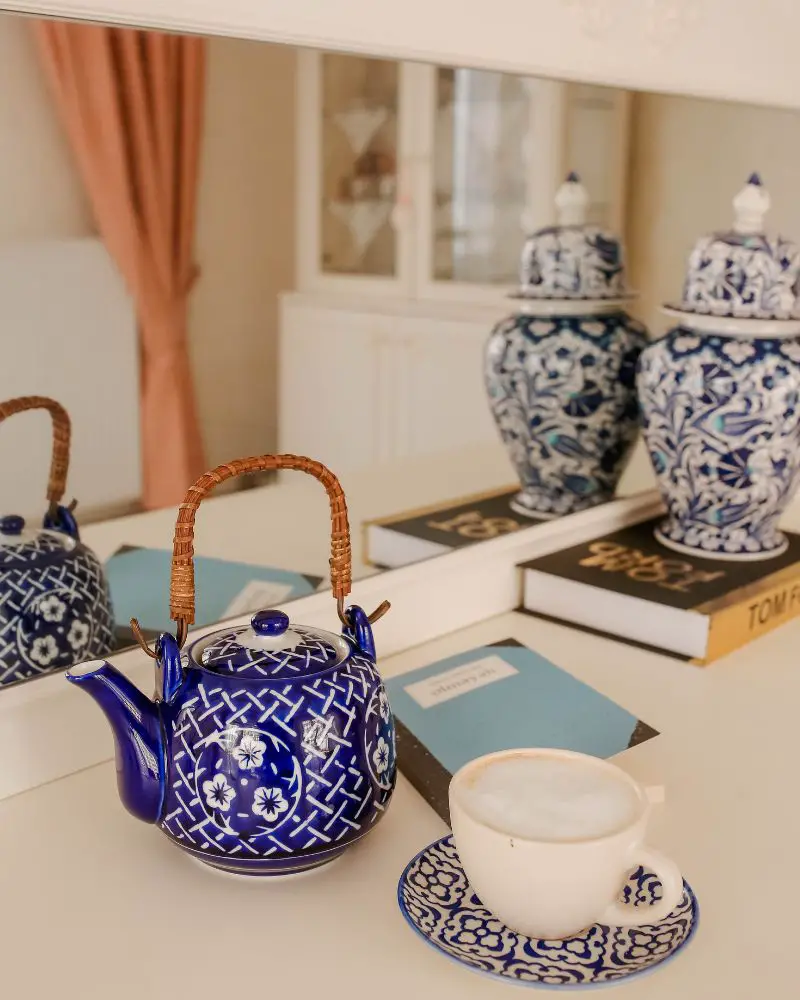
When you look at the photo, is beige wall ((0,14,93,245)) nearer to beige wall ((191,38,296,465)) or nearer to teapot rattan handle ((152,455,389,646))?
beige wall ((191,38,296,465))

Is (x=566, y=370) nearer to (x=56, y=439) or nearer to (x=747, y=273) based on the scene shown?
(x=747, y=273)

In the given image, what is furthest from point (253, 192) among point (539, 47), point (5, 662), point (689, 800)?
point (689, 800)

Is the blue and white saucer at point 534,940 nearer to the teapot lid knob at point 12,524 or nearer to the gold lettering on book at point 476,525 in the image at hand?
the teapot lid knob at point 12,524

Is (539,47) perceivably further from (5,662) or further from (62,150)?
(5,662)

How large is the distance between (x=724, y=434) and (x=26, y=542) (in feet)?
2.35

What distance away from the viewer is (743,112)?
1551 millimetres

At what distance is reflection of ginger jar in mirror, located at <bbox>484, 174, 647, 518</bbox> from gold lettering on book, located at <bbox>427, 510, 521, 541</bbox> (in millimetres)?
51

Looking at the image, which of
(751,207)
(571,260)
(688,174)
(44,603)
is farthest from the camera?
(688,174)

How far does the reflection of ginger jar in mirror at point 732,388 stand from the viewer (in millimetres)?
1199

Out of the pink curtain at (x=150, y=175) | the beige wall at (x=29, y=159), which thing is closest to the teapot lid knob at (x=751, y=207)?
the pink curtain at (x=150, y=175)

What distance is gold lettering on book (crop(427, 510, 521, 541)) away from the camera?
123cm

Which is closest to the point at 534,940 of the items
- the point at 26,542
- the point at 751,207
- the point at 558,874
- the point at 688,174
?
the point at 558,874

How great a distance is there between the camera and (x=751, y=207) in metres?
1.25

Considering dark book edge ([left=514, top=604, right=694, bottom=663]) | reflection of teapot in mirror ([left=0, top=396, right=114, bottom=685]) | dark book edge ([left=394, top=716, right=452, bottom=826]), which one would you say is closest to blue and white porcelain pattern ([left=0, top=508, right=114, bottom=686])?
reflection of teapot in mirror ([left=0, top=396, right=114, bottom=685])
